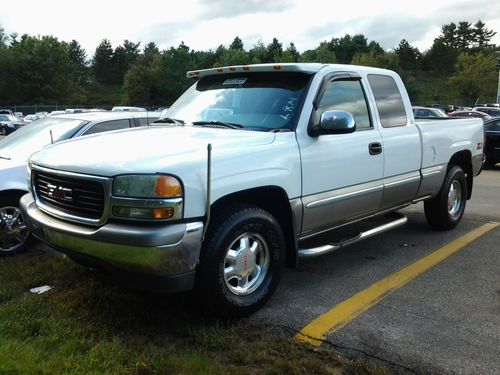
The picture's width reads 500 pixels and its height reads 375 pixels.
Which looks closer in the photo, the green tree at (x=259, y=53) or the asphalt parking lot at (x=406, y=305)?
the asphalt parking lot at (x=406, y=305)

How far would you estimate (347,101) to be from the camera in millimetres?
4898

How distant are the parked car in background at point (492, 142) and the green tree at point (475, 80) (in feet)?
194

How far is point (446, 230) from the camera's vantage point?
261 inches

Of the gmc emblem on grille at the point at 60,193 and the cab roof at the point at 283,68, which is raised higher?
the cab roof at the point at 283,68

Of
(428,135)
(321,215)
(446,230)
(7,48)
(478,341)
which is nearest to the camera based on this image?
(478,341)

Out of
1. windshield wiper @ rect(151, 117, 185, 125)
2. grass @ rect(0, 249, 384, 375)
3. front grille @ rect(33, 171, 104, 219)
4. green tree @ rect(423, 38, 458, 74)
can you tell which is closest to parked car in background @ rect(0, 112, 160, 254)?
grass @ rect(0, 249, 384, 375)

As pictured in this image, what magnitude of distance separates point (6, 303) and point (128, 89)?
79.9 m

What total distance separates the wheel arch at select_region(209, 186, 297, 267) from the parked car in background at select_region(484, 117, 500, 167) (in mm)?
11872

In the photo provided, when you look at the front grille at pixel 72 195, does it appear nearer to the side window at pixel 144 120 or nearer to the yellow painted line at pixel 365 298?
the yellow painted line at pixel 365 298

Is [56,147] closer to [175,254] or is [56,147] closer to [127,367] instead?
[175,254]

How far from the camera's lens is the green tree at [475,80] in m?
69.1

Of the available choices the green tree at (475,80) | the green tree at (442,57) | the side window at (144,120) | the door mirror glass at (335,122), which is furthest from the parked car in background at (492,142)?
the green tree at (442,57)

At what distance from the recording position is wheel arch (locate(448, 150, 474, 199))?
257 inches

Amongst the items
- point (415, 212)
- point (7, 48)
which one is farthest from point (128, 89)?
point (415, 212)
